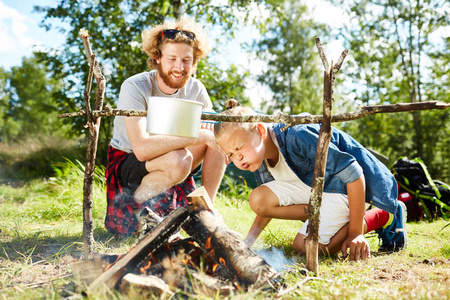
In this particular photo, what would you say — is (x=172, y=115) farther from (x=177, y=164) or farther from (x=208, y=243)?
(x=177, y=164)

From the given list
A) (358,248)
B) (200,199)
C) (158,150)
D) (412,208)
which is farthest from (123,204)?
(412,208)

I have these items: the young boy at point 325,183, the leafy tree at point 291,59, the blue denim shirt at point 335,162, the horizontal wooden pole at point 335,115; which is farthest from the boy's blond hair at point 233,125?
the leafy tree at point 291,59

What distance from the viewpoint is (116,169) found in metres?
2.70

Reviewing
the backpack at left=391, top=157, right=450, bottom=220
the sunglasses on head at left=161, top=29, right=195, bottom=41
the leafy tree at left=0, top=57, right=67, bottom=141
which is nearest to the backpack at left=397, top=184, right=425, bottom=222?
the backpack at left=391, top=157, right=450, bottom=220

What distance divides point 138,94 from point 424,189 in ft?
10.4

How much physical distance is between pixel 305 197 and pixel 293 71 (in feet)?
58.4

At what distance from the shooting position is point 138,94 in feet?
8.45

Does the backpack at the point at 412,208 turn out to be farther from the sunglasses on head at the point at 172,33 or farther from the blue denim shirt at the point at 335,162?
the sunglasses on head at the point at 172,33

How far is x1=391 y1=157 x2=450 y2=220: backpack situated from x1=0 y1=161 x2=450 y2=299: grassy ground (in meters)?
0.30

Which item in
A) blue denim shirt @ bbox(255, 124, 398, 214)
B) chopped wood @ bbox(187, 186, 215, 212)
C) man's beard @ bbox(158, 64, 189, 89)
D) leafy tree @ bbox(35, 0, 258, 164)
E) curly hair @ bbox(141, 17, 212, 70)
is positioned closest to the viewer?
chopped wood @ bbox(187, 186, 215, 212)

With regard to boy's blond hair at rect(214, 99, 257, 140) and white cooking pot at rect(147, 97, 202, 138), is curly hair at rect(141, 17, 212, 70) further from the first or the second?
→ white cooking pot at rect(147, 97, 202, 138)

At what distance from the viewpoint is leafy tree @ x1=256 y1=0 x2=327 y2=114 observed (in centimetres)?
1898

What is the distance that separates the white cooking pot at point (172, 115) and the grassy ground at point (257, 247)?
652 mm

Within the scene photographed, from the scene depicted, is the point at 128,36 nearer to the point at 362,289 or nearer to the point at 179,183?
the point at 179,183
